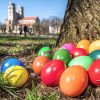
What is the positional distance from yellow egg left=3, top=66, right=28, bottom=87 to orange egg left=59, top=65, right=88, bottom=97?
568 millimetres

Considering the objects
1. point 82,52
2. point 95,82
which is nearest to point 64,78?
point 95,82

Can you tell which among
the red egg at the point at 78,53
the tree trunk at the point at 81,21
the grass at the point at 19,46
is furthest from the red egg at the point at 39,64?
the grass at the point at 19,46

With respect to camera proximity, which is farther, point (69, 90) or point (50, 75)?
point (50, 75)

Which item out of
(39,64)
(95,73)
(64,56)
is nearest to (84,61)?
(95,73)

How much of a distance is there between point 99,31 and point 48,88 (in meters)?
2.45

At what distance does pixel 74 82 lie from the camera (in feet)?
11.4

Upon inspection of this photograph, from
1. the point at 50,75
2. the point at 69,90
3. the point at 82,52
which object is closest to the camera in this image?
the point at 69,90

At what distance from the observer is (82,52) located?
4578 millimetres

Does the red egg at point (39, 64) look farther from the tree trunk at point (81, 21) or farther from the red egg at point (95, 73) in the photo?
the tree trunk at point (81, 21)

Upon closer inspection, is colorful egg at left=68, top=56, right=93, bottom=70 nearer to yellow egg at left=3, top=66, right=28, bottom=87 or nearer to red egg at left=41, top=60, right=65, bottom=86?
red egg at left=41, top=60, right=65, bottom=86

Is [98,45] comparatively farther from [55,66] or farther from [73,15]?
[73,15]

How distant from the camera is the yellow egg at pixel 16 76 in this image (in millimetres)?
3763

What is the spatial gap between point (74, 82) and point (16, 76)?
2.55 feet

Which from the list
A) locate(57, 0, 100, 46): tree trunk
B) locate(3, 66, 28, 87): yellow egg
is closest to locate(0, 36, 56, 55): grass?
locate(57, 0, 100, 46): tree trunk
